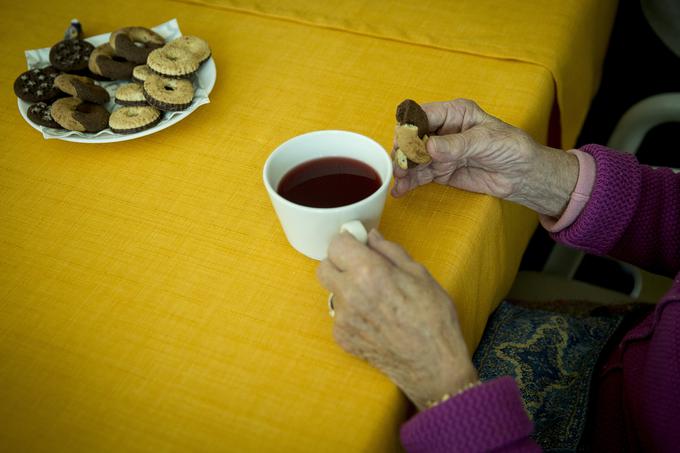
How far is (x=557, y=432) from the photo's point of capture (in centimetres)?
86

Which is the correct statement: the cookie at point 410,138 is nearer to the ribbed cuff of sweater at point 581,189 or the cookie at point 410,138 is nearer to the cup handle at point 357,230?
the cup handle at point 357,230

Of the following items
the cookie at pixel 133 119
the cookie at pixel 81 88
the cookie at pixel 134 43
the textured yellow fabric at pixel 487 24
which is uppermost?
the textured yellow fabric at pixel 487 24

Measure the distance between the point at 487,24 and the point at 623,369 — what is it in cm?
68

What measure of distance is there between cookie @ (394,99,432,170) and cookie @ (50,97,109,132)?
1.59 feet

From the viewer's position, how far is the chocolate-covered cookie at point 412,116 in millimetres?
765

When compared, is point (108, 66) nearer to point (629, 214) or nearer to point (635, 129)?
point (629, 214)

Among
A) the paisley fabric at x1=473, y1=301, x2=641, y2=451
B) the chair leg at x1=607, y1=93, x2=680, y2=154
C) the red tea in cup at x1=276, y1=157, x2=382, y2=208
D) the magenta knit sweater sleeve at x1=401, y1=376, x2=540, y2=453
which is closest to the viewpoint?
the magenta knit sweater sleeve at x1=401, y1=376, x2=540, y2=453

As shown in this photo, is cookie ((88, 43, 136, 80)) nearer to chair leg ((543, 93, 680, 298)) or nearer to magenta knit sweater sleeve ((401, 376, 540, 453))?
magenta knit sweater sleeve ((401, 376, 540, 453))

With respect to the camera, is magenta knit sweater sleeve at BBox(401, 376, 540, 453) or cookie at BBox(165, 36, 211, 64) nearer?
magenta knit sweater sleeve at BBox(401, 376, 540, 453)

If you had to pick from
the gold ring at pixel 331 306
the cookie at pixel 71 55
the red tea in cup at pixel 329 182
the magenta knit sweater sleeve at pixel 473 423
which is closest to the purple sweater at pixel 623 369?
the magenta knit sweater sleeve at pixel 473 423

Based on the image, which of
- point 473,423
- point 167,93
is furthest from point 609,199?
point 167,93

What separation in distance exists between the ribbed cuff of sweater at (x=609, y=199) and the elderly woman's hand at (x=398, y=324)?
1.21 feet

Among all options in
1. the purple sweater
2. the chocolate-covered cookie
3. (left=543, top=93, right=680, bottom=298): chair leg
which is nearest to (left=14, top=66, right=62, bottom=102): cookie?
the chocolate-covered cookie

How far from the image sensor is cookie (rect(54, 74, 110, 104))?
91 centimetres
